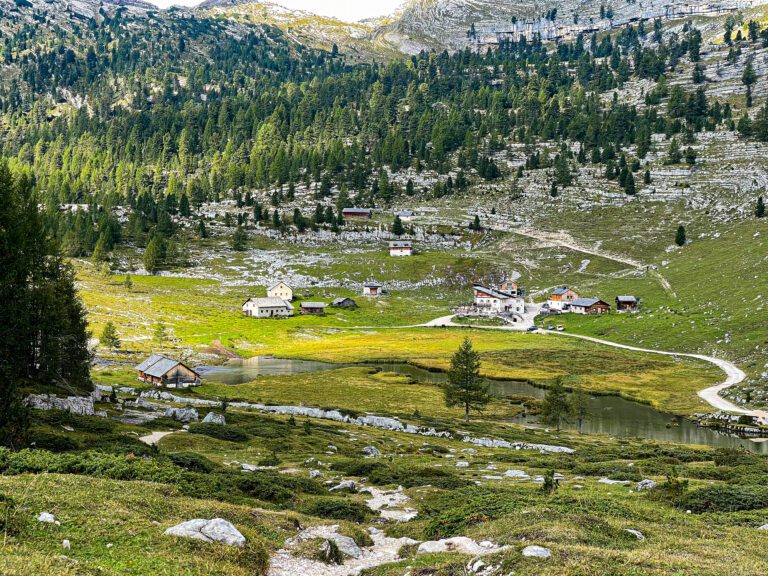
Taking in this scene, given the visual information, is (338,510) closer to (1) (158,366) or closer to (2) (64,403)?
(2) (64,403)

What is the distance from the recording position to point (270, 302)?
15050cm

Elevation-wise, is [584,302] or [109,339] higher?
[584,302]

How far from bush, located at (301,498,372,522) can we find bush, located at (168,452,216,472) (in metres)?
7.25

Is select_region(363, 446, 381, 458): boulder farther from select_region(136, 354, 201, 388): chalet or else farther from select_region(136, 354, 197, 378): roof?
select_region(136, 354, 197, 378): roof

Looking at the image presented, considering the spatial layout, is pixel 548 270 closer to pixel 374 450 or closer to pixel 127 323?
pixel 127 323

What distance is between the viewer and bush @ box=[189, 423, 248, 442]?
42.5 metres

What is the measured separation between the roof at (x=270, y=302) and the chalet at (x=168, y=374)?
6743cm

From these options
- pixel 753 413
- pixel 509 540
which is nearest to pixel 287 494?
pixel 509 540

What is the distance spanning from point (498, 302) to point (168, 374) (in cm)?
9988

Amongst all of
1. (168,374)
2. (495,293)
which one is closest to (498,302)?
(495,293)

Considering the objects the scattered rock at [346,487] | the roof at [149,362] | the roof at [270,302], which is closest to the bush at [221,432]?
the scattered rock at [346,487]

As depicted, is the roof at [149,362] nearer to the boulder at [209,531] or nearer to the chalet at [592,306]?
the boulder at [209,531]

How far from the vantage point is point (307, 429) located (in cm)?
4969

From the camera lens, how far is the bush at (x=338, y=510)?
909 inches
